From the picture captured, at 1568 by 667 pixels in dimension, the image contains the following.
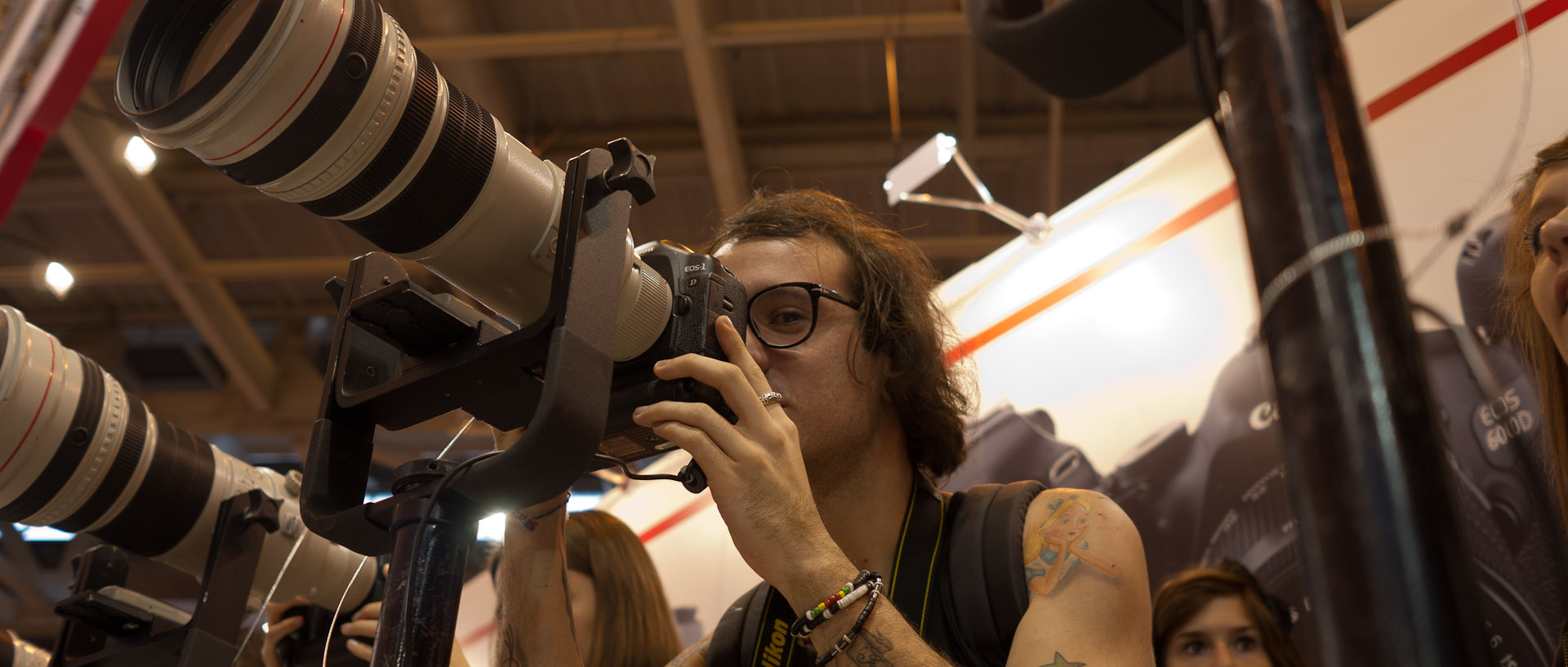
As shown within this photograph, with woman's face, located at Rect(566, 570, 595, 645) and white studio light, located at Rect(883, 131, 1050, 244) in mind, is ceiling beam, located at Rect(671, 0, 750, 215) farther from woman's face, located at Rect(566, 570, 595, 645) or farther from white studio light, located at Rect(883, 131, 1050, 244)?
woman's face, located at Rect(566, 570, 595, 645)

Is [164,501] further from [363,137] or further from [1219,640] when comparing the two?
[1219,640]

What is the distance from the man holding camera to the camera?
42.1 inches

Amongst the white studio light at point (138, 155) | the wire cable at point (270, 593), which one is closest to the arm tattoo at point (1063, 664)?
the wire cable at point (270, 593)

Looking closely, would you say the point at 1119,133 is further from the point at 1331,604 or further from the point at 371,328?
the point at 1331,604

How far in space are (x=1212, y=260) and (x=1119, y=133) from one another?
143 inches

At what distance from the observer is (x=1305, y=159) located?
0.38 m

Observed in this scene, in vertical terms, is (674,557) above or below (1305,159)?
above

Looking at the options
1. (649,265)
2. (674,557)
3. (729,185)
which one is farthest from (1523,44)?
(729,185)

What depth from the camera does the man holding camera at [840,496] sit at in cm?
107

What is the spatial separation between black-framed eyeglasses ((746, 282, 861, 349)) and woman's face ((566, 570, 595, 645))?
3.02 ft

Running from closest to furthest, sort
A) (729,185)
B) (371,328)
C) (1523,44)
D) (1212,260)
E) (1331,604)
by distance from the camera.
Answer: (1331,604) < (1523,44) < (371,328) < (1212,260) < (729,185)

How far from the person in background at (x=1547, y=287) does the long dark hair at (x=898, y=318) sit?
0.77 meters

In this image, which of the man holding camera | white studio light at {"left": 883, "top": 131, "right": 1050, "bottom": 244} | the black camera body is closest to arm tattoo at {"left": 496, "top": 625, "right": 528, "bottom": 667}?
the man holding camera

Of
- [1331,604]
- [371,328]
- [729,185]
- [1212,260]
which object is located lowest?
[1331,604]
